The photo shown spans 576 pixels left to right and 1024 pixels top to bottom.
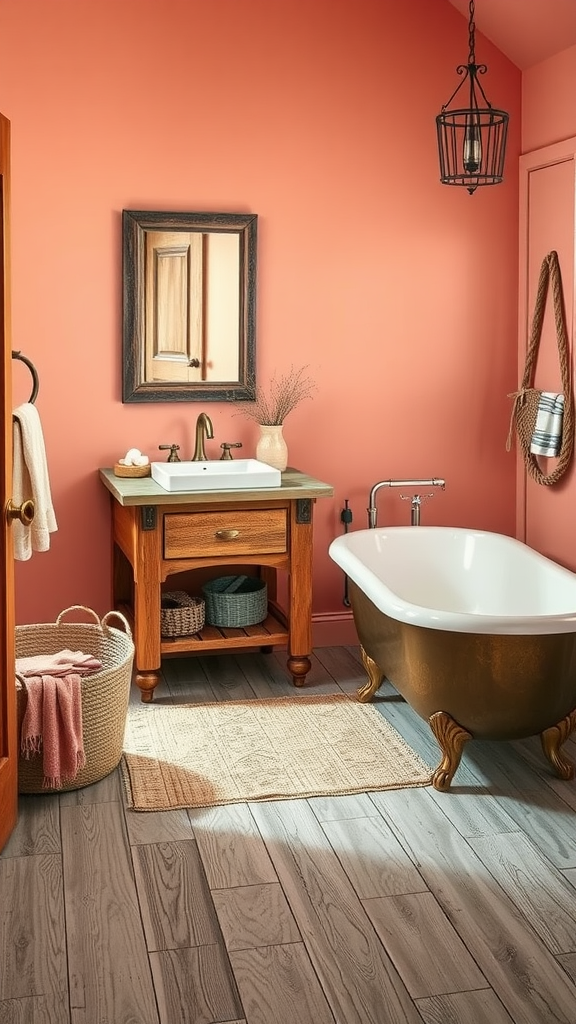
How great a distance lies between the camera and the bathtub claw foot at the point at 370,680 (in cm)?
399

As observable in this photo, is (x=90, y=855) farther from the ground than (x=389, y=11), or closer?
closer

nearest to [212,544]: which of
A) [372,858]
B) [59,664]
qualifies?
[59,664]

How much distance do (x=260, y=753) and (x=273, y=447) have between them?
136 centimetres

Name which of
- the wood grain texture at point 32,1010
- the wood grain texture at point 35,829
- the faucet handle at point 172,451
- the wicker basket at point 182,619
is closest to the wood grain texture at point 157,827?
the wood grain texture at point 35,829

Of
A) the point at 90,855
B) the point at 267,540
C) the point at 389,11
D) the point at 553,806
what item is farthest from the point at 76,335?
the point at 553,806

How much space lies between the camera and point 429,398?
4742 mm

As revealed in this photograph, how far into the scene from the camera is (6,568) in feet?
9.26

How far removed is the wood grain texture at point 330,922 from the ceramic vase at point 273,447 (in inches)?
64.4

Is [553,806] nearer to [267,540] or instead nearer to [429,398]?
[267,540]

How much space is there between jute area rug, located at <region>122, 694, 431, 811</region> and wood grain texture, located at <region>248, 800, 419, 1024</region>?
0.17 m

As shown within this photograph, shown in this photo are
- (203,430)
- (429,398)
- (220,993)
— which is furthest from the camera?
(429,398)

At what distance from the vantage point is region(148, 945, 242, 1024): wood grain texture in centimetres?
216

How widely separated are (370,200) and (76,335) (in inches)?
52.8

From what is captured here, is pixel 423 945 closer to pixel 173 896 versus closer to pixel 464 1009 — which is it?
pixel 464 1009
